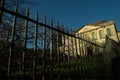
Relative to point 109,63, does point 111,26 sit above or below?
above

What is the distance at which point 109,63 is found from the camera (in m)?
6.33

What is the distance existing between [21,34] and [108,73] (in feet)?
13.5

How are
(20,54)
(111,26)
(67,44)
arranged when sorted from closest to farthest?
(67,44), (20,54), (111,26)

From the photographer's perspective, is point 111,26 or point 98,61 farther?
point 111,26

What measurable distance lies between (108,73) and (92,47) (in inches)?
58.6

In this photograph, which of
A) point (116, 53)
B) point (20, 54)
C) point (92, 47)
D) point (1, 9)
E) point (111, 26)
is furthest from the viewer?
point (111, 26)

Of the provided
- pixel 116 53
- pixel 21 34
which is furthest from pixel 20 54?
pixel 116 53

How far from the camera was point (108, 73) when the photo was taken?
6066 millimetres

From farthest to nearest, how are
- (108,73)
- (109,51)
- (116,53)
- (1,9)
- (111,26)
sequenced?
(111,26), (116,53), (109,51), (108,73), (1,9)

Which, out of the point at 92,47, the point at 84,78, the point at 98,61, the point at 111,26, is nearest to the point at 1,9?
the point at 84,78

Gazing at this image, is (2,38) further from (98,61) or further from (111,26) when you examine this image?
(111,26)

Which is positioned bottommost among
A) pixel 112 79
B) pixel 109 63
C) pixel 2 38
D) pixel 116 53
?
pixel 112 79

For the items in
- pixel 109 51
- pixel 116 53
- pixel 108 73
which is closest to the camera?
pixel 108 73

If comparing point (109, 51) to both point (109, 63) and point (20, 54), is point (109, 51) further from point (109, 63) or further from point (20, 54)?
point (20, 54)
